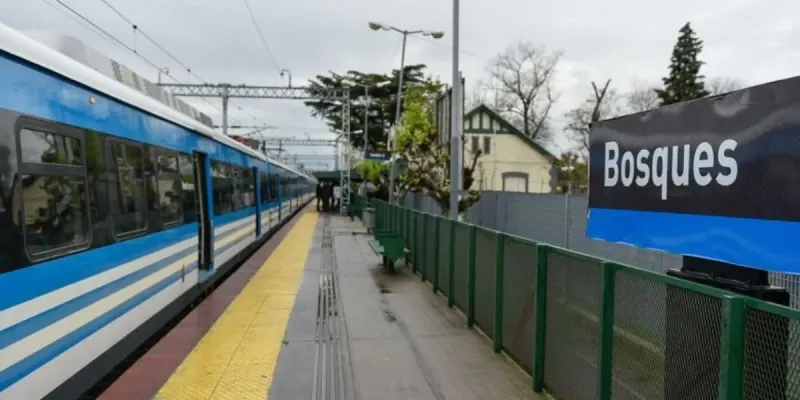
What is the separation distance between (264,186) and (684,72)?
151 ft

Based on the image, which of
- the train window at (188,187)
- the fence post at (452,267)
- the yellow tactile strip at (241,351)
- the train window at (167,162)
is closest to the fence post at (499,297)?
the yellow tactile strip at (241,351)

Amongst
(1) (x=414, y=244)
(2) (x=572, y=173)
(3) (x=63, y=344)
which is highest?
(2) (x=572, y=173)

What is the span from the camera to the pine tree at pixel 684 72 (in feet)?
178

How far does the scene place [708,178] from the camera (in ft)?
10.8

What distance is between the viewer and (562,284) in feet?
17.2

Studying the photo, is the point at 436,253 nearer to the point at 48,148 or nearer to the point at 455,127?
the point at 455,127

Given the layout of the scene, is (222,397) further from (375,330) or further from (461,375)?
(375,330)

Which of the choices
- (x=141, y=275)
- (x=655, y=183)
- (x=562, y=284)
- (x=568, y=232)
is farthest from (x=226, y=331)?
(x=568, y=232)

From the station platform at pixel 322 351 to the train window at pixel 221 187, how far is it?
1481 millimetres

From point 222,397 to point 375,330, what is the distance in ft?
9.44

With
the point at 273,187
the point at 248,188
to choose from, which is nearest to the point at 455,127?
the point at 248,188

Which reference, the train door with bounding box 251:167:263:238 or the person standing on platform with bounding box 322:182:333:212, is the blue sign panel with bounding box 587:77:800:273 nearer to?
the train door with bounding box 251:167:263:238

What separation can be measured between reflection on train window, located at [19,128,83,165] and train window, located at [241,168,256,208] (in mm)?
10122

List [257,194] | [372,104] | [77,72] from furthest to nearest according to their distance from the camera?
[372,104] < [257,194] < [77,72]
